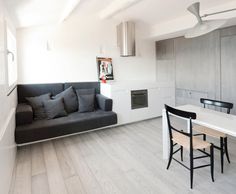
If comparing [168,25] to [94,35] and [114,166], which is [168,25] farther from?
[114,166]

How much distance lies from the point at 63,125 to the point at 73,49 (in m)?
1.92

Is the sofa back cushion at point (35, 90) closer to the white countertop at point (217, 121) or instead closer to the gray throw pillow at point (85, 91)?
the gray throw pillow at point (85, 91)

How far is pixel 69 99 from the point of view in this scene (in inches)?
152

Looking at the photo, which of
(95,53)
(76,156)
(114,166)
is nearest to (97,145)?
(76,156)

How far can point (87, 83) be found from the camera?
4336 millimetres

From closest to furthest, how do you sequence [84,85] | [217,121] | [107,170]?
[217,121], [107,170], [84,85]

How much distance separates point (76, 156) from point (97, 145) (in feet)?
1.56

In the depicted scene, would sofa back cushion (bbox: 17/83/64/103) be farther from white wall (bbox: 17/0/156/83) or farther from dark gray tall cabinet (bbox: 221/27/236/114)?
dark gray tall cabinet (bbox: 221/27/236/114)

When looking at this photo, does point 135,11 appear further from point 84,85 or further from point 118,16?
point 84,85

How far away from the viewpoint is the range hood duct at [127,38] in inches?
175

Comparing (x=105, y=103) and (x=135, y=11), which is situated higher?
(x=135, y=11)

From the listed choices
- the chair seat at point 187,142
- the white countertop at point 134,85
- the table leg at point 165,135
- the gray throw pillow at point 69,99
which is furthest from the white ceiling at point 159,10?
the chair seat at point 187,142

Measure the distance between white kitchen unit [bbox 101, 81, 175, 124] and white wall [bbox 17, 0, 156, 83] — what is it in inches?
29.1

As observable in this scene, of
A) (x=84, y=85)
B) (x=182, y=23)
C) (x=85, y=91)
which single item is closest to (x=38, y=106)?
(x=85, y=91)
